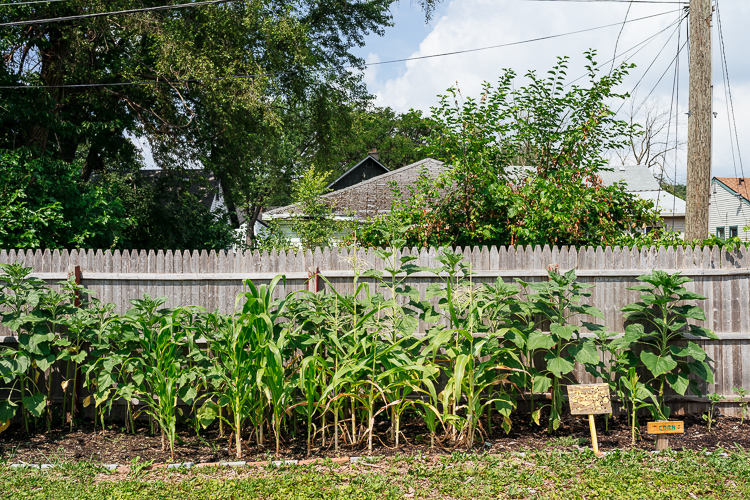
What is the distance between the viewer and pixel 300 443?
4438 millimetres

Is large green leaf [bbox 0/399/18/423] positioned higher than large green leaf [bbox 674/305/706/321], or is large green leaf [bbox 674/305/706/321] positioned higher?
large green leaf [bbox 674/305/706/321]

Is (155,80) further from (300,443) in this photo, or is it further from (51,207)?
(300,443)

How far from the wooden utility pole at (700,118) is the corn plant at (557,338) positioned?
2.03m

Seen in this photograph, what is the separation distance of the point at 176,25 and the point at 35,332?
8.56 metres

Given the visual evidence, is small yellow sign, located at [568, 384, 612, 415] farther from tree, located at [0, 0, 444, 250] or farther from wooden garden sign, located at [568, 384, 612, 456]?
tree, located at [0, 0, 444, 250]

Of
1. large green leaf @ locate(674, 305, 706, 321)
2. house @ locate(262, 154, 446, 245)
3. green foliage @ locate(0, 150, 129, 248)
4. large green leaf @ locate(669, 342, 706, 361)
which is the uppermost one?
house @ locate(262, 154, 446, 245)

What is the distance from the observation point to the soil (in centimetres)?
424

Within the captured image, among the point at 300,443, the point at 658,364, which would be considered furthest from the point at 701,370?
the point at 300,443

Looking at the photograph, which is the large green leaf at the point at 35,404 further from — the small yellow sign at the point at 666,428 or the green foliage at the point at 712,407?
the green foliage at the point at 712,407

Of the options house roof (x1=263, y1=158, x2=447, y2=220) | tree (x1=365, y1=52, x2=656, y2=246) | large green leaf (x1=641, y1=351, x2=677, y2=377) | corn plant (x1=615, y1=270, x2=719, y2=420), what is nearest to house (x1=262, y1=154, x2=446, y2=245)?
house roof (x1=263, y1=158, x2=447, y2=220)

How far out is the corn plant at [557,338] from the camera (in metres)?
4.40

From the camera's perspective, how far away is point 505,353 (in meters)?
4.45

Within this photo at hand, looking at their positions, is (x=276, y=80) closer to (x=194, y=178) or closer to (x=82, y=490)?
(x=194, y=178)

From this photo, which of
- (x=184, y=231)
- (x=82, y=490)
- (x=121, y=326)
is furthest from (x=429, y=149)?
(x=184, y=231)
